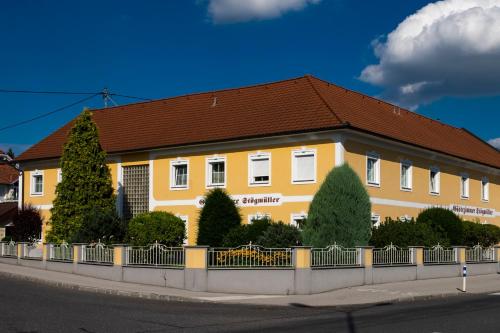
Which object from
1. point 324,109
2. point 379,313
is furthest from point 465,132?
point 379,313

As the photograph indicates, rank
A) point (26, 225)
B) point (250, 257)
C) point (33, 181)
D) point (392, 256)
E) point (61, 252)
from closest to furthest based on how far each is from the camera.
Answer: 1. point (250, 257)
2. point (392, 256)
3. point (61, 252)
4. point (26, 225)
5. point (33, 181)

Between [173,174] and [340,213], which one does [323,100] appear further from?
[173,174]

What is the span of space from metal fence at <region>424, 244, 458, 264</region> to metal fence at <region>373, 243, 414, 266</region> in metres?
1.25

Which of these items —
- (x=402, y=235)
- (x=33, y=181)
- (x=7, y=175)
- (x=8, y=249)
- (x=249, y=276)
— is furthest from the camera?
(x=7, y=175)

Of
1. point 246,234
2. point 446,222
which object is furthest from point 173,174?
point 446,222

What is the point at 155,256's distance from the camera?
2131cm

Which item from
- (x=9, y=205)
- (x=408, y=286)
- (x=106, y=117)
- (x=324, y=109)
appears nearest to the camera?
(x=408, y=286)

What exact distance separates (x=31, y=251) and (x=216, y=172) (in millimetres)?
8818

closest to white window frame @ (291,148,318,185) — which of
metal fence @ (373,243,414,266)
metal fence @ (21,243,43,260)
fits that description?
metal fence @ (373,243,414,266)

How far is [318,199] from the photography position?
24734 millimetres

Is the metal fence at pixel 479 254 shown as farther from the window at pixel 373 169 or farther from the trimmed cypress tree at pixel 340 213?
the trimmed cypress tree at pixel 340 213

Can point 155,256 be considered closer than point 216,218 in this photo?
Yes

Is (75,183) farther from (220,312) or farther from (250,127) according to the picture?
(220,312)

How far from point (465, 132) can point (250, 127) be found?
21.8 metres
